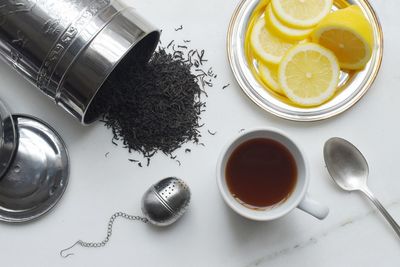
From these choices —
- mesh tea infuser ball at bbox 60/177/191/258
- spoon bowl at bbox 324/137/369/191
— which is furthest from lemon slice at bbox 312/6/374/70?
mesh tea infuser ball at bbox 60/177/191/258

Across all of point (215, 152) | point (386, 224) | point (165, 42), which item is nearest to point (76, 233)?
point (215, 152)

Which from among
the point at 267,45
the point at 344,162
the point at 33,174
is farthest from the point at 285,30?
the point at 33,174

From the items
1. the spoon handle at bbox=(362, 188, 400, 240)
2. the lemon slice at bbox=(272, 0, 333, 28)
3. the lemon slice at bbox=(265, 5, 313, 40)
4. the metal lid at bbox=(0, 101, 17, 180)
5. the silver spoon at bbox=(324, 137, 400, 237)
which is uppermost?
the lemon slice at bbox=(272, 0, 333, 28)

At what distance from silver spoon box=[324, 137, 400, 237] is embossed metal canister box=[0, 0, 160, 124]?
0.45 meters

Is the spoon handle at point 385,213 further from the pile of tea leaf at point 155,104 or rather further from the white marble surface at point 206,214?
the pile of tea leaf at point 155,104

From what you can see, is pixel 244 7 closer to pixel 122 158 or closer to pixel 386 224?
pixel 122 158

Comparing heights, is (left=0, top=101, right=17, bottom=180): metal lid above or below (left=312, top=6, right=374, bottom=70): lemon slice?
below

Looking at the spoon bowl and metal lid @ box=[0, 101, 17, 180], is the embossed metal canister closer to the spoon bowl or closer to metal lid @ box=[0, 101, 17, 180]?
metal lid @ box=[0, 101, 17, 180]

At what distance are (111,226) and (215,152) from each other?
27 cm

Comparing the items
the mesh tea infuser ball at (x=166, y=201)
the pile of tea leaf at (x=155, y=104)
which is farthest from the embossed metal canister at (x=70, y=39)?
the mesh tea infuser ball at (x=166, y=201)

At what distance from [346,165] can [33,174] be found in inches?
25.6

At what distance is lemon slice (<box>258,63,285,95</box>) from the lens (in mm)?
1109

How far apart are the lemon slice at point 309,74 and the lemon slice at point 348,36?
0.06ft

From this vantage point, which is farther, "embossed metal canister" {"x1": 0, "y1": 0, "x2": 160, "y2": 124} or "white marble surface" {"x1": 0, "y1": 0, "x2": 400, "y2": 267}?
"white marble surface" {"x1": 0, "y1": 0, "x2": 400, "y2": 267}
